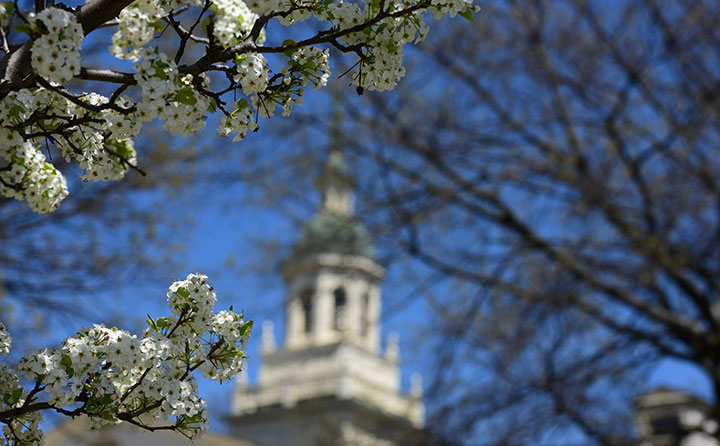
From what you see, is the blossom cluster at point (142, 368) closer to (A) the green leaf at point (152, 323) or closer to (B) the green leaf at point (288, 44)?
(A) the green leaf at point (152, 323)

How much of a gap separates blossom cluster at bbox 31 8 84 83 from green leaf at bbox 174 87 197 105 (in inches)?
12.3

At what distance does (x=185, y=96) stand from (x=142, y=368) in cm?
85

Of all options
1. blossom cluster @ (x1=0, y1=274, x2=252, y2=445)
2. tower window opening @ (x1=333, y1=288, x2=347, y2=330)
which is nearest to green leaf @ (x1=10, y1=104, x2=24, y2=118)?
blossom cluster @ (x1=0, y1=274, x2=252, y2=445)

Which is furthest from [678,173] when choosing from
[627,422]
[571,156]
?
[627,422]

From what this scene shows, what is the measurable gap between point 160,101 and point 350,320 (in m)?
35.3

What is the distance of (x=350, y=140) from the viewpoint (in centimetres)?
1207

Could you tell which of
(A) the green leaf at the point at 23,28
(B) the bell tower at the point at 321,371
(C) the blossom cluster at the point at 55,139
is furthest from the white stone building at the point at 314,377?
(A) the green leaf at the point at 23,28

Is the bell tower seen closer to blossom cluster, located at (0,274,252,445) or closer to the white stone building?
the white stone building

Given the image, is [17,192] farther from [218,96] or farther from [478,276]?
[478,276]

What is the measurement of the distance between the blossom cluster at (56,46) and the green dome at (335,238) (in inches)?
365

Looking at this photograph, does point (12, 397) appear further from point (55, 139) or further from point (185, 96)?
point (185, 96)

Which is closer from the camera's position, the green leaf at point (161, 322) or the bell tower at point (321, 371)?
the green leaf at point (161, 322)

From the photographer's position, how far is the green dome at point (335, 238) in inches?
480

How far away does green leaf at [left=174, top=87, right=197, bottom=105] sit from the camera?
3.00 metres
